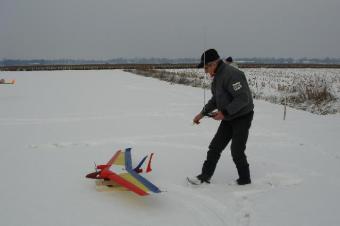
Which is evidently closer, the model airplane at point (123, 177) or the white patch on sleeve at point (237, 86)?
the model airplane at point (123, 177)

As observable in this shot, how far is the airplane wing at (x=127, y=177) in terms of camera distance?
3.67 m

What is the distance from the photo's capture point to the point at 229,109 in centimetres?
380

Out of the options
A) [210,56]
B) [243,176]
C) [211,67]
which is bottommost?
[243,176]

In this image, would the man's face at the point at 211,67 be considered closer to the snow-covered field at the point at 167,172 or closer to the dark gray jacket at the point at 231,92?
the dark gray jacket at the point at 231,92

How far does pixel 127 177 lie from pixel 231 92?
1688 mm

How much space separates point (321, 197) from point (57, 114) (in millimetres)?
8162

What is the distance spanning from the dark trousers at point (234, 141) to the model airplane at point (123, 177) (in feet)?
3.08

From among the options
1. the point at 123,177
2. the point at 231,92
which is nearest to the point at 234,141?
the point at 231,92

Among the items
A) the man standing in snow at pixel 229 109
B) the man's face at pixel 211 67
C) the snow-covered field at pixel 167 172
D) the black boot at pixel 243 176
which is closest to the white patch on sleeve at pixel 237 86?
the man standing in snow at pixel 229 109

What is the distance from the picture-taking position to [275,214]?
140 inches

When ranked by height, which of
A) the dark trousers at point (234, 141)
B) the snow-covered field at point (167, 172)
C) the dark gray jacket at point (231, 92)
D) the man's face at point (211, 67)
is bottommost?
the snow-covered field at point (167, 172)

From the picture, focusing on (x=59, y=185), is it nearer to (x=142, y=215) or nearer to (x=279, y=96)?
(x=142, y=215)

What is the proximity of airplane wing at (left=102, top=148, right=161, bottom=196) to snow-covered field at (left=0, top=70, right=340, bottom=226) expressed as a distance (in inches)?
9.4

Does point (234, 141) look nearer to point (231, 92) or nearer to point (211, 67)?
point (231, 92)
